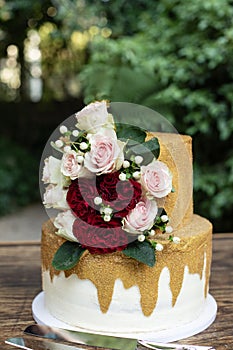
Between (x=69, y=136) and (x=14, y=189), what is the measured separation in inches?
162

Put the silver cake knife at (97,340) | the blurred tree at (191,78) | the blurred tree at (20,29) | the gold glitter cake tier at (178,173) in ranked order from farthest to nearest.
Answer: the blurred tree at (20,29) → the blurred tree at (191,78) → the gold glitter cake tier at (178,173) → the silver cake knife at (97,340)

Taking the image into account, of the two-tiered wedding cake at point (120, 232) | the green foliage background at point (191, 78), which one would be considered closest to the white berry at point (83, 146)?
the two-tiered wedding cake at point (120, 232)

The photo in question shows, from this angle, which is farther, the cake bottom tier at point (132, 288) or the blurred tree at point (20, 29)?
the blurred tree at point (20, 29)

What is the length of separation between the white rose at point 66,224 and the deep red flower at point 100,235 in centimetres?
1

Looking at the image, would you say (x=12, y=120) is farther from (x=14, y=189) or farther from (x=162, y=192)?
(x=162, y=192)

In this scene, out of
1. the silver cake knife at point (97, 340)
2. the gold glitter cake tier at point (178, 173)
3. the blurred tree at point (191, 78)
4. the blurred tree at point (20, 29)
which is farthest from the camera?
the blurred tree at point (20, 29)

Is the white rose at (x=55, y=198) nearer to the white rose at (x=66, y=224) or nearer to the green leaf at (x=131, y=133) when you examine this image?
the white rose at (x=66, y=224)

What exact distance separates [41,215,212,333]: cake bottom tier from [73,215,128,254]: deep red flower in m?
0.03

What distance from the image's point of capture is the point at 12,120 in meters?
6.16

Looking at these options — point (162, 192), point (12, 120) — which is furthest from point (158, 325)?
point (12, 120)

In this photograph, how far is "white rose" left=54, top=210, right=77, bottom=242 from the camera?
117 cm

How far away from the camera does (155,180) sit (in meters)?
1.13

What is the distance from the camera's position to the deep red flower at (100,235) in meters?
1.13

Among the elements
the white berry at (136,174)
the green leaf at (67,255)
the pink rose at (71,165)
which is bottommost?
the green leaf at (67,255)
